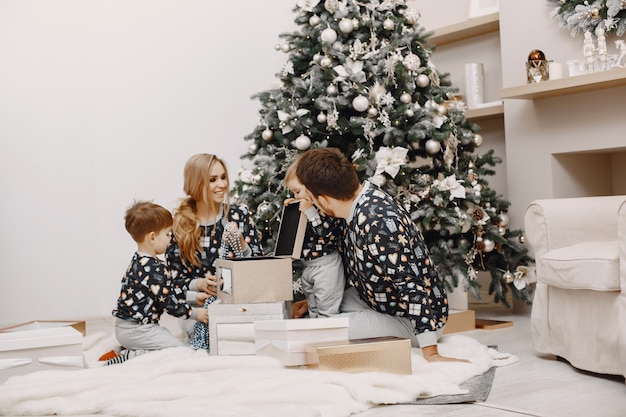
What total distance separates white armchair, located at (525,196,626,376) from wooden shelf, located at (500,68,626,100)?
952 millimetres

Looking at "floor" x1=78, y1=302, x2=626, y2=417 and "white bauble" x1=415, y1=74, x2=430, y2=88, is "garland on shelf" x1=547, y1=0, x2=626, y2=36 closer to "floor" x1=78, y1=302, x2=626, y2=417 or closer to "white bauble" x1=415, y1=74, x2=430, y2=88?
"white bauble" x1=415, y1=74, x2=430, y2=88

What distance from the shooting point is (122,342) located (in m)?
3.27

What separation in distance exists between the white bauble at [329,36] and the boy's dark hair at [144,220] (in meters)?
1.25

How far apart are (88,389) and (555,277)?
1.67 metres

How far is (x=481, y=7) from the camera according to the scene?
4875 mm

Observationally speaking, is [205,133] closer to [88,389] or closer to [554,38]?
[554,38]

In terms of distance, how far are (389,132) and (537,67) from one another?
37.2 inches

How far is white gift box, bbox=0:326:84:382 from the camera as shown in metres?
2.85

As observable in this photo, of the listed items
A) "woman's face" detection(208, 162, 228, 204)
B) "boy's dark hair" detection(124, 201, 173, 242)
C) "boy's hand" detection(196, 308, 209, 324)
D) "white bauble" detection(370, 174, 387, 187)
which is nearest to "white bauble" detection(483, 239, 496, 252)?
"white bauble" detection(370, 174, 387, 187)

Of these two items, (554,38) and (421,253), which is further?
(554,38)

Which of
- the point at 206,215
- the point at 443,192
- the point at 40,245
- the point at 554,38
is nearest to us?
the point at 206,215

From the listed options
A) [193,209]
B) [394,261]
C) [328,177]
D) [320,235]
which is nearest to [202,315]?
[193,209]

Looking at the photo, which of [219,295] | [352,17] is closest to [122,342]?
[219,295]

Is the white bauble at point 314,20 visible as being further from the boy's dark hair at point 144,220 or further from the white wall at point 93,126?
the white wall at point 93,126
